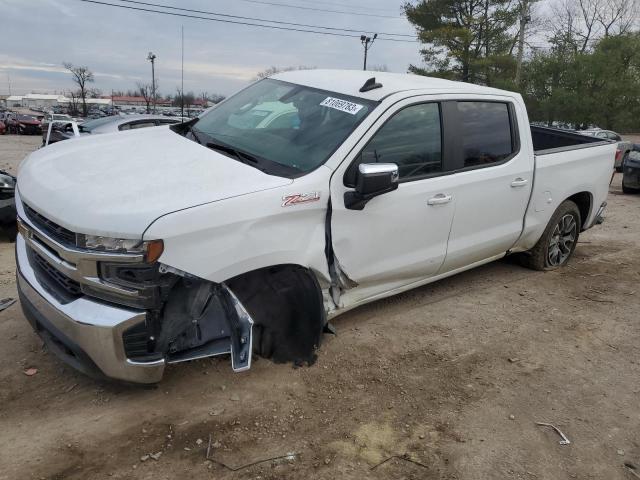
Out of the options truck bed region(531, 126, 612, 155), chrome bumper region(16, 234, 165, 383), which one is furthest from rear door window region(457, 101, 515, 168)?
chrome bumper region(16, 234, 165, 383)

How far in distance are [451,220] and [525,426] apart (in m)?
1.63

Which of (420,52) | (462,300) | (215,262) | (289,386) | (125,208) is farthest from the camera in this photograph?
(420,52)

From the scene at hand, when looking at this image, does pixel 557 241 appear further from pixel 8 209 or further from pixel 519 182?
pixel 8 209

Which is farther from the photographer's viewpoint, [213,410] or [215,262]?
[213,410]

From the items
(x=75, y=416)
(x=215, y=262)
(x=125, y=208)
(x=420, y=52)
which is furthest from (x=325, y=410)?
(x=420, y=52)

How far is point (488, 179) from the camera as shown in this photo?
440cm

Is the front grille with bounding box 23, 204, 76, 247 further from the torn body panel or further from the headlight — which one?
the torn body panel

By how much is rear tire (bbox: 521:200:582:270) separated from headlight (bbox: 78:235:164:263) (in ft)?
13.8

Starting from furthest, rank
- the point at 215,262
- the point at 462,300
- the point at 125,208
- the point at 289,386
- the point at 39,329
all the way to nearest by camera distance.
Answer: the point at 462,300 < the point at 289,386 < the point at 39,329 < the point at 215,262 < the point at 125,208

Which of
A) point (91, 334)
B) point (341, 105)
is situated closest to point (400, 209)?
point (341, 105)

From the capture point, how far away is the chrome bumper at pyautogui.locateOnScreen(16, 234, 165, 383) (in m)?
2.69

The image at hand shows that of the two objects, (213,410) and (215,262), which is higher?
(215,262)

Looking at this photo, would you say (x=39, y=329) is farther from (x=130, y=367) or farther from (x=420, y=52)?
(x=420, y=52)

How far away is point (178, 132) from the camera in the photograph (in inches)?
167
